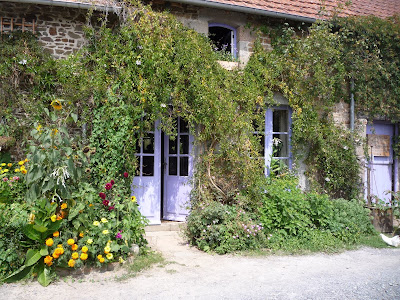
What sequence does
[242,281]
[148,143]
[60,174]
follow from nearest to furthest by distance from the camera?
[242,281] → [60,174] → [148,143]

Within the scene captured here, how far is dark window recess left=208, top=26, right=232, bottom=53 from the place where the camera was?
7309mm

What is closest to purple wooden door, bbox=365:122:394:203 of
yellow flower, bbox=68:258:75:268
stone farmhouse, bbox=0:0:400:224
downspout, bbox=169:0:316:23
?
stone farmhouse, bbox=0:0:400:224

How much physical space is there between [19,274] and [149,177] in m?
2.92

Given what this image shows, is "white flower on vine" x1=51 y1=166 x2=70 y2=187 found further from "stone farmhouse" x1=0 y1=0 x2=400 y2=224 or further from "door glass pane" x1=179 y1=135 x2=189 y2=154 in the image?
"door glass pane" x1=179 y1=135 x2=189 y2=154

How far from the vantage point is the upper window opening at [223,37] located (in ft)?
23.6

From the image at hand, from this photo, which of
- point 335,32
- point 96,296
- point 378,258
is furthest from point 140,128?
point 335,32

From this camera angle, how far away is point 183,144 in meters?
6.82

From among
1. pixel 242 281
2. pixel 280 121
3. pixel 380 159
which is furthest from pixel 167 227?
pixel 380 159

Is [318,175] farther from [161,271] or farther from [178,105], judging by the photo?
[161,271]

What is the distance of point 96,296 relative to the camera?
3.60 meters

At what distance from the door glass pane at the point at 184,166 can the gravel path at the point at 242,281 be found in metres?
1.84

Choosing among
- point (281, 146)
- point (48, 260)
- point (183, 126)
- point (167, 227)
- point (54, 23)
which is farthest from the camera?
point (281, 146)

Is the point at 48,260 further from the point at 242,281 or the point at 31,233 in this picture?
the point at 242,281

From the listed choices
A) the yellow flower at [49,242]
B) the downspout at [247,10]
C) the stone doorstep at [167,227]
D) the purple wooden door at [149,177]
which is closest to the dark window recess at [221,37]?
the downspout at [247,10]
